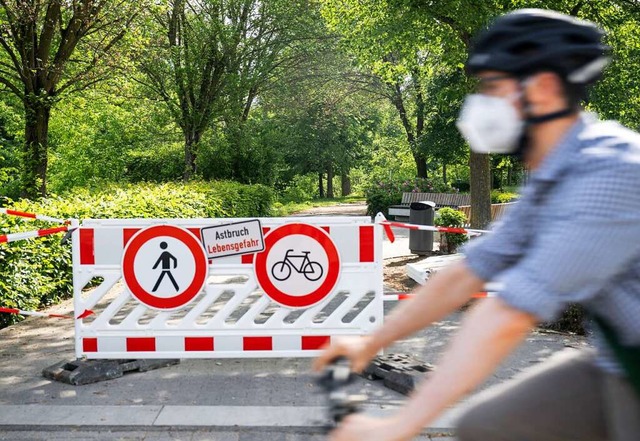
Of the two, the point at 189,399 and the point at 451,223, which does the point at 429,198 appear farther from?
the point at 189,399

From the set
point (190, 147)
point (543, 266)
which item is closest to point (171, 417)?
point (543, 266)

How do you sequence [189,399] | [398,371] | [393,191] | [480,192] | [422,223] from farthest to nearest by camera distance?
[393,191] < [422,223] < [480,192] < [398,371] < [189,399]

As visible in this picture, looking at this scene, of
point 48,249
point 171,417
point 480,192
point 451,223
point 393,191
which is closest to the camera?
point 171,417

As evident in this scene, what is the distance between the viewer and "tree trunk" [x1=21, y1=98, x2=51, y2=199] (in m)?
15.4

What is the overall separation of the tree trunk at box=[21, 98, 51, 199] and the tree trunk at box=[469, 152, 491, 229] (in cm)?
893

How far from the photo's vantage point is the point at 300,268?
6168 mm

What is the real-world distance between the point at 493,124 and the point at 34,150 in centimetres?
1534

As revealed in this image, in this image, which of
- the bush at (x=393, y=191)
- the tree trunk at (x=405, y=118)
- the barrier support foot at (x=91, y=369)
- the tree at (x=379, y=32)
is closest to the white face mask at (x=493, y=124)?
the barrier support foot at (x=91, y=369)

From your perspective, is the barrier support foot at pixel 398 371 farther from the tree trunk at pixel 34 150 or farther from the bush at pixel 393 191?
the bush at pixel 393 191

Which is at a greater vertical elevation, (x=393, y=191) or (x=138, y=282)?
(x=393, y=191)

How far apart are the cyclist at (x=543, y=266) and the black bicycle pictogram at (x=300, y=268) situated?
427 centimetres

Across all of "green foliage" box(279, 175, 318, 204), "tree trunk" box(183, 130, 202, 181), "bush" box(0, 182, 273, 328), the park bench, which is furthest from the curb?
"green foliage" box(279, 175, 318, 204)

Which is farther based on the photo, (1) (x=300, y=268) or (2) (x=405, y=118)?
(2) (x=405, y=118)

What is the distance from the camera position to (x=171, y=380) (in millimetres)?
6051
